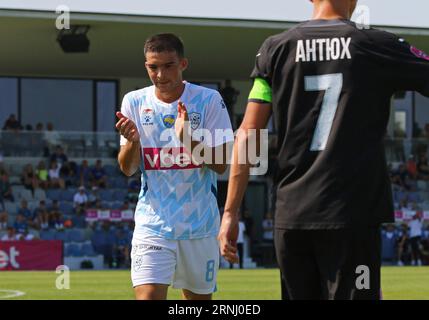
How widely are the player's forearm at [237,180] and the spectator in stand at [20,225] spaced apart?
24.0 metres

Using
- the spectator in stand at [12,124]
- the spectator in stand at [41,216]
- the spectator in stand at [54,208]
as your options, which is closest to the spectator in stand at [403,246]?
the spectator in stand at [54,208]

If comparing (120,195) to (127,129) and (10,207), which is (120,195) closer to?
(10,207)

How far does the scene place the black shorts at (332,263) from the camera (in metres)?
4.13

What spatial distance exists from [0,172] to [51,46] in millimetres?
4375

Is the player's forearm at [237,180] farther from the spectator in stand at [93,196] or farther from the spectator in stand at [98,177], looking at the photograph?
the spectator in stand at [98,177]

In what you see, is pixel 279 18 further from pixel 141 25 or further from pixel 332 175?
pixel 332 175

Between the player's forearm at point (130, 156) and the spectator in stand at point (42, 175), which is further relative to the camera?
the spectator in stand at point (42, 175)

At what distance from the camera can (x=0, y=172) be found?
29.6m

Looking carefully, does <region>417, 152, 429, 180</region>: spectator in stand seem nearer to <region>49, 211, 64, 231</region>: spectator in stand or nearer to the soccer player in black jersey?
<region>49, 211, 64, 231</region>: spectator in stand

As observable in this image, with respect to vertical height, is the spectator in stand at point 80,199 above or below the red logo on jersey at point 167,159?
below

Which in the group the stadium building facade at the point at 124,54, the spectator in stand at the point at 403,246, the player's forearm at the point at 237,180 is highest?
the stadium building facade at the point at 124,54

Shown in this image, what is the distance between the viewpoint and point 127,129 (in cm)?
604
